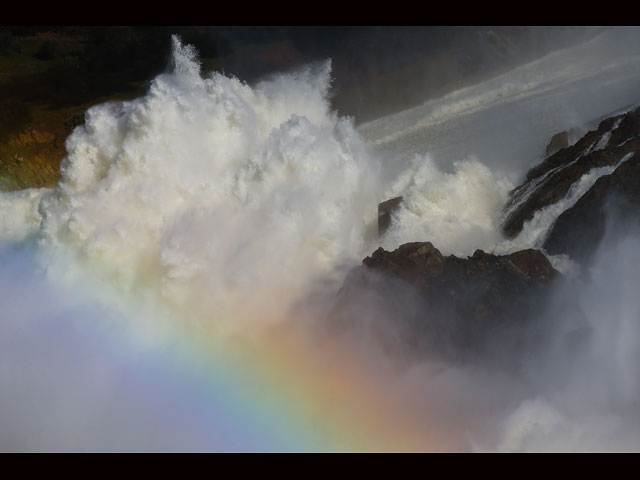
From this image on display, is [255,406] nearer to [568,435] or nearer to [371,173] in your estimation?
[568,435]

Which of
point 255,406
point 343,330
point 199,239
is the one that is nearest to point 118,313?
point 199,239

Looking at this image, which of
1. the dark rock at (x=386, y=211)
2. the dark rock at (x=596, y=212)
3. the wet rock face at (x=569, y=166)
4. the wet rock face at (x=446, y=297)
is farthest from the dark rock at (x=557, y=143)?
the wet rock face at (x=446, y=297)

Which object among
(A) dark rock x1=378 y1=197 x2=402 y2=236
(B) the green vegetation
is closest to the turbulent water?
(A) dark rock x1=378 y1=197 x2=402 y2=236

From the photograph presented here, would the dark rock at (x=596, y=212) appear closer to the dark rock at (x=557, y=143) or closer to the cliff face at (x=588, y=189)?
the cliff face at (x=588, y=189)

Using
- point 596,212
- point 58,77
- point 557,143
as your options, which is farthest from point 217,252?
point 58,77

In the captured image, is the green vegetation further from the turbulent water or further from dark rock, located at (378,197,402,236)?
dark rock, located at (378,197,402,236)
